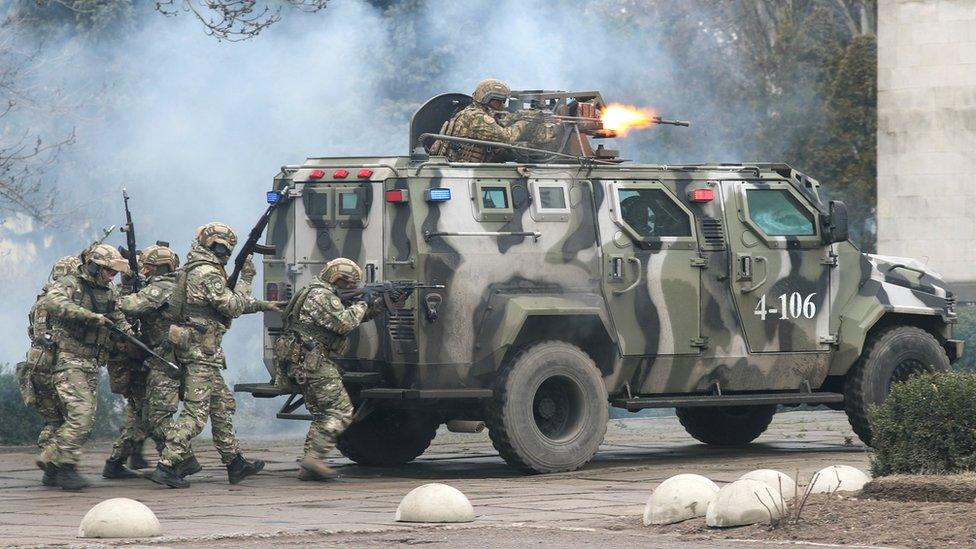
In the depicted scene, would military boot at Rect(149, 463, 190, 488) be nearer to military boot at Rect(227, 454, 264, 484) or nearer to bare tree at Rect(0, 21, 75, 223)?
military boot at Rect(227, 454, 264, 484)

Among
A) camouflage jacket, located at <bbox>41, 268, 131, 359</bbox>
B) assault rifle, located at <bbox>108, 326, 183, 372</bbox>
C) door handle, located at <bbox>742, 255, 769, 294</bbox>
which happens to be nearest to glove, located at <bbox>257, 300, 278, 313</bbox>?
assault rifle, located at <bbox>108, 326, 183, 372</bbox>

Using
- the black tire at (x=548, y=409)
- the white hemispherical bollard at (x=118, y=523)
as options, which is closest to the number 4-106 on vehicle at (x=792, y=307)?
the black tire at (x=548, y=409)

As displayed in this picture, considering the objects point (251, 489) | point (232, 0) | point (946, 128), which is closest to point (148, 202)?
point (946, 128)

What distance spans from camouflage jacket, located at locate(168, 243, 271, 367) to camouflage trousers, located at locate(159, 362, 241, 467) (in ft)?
0.33

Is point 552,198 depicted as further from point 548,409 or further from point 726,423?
point 726,423

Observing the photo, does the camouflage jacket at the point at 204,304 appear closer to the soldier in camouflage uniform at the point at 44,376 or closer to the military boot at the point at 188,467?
the military boot at the point at 188,467

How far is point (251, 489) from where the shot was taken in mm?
12734

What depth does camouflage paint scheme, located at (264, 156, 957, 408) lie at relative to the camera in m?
13.1

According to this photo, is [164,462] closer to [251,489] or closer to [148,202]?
[251,489]

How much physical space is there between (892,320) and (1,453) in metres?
7.32

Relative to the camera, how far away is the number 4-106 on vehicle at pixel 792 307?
14.3m

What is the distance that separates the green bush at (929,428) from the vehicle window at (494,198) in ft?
11.4

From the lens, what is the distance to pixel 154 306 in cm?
1313

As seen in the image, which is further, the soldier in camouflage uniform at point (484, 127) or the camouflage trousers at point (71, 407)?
the soldier in camouflage uniform at point (484, 127)
